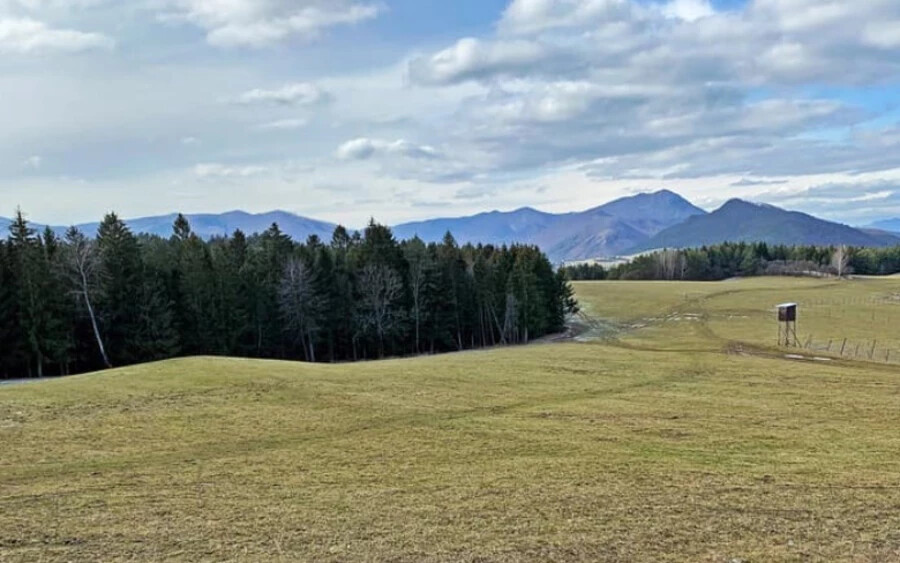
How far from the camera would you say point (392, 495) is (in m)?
16.1

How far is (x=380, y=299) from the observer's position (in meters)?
78.9

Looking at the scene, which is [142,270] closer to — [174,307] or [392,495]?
[174,307]

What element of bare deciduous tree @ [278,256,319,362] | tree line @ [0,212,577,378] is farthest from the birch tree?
tree line @ [0,212,577,378]

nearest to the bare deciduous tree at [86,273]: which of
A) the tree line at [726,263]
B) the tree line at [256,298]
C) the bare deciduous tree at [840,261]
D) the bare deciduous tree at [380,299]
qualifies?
the tree line at [256,298]

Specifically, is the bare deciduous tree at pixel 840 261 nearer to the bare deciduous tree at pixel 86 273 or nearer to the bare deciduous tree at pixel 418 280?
the bare deciduous tree at pixel 418 280

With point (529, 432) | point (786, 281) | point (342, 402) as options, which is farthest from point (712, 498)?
point (786, 281)

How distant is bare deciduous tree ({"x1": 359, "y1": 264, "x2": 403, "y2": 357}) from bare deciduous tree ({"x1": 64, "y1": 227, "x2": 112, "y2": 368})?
28.3 m

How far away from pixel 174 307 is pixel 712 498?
60222 millimetres

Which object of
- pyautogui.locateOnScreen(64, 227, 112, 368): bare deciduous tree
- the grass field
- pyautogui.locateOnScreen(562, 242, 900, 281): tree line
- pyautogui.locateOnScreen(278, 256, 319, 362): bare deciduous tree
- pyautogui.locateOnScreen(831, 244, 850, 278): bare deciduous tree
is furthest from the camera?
pyautogui.locateOnScreen(562, 242, 900, 281): tree line

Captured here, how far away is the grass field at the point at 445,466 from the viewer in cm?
1289

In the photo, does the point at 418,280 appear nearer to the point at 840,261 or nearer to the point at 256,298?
the point at 256,298

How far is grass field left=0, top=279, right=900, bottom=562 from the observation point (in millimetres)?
12891

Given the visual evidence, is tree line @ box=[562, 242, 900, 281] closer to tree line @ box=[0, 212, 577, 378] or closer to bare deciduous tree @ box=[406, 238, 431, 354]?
tree line @ box=[0, 212, 577, 378]

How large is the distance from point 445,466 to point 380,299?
198 ft
